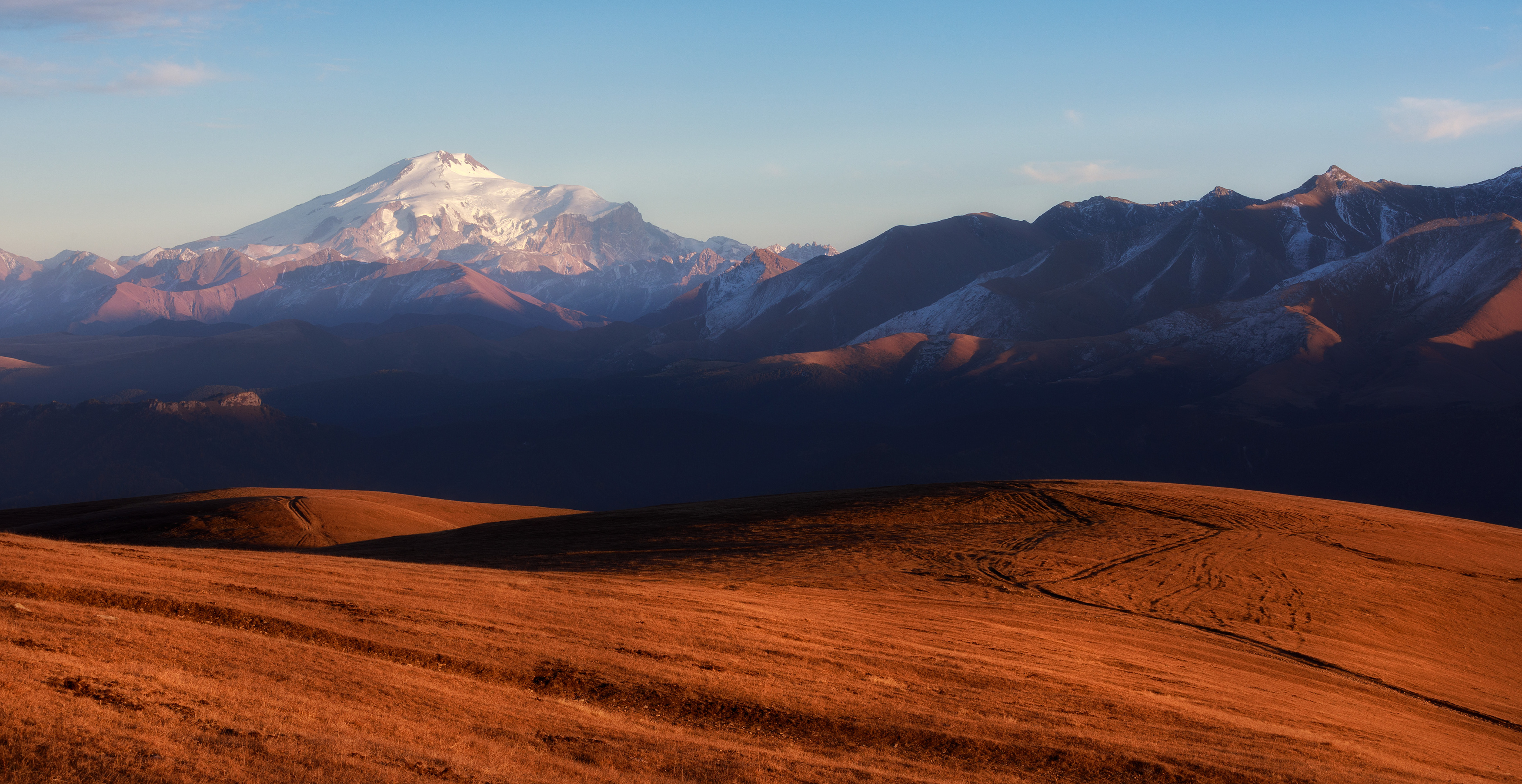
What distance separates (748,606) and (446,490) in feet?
558

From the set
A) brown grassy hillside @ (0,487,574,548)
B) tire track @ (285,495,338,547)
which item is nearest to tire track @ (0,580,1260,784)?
brown grassy hillside @ (0,487,574,548)

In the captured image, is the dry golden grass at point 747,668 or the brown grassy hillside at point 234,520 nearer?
the dry golden grass at point 747,668

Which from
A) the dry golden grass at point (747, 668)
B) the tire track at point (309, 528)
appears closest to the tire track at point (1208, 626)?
the dry golden grass at point (747, 668)

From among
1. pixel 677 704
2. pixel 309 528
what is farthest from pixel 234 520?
pixel 677 704

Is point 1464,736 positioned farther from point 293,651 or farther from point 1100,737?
point 293,651

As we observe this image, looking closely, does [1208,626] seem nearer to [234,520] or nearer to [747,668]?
[747,668]

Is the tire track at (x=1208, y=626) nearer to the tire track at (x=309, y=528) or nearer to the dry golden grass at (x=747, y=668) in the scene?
the dry golden grass at (x=747, y=668)

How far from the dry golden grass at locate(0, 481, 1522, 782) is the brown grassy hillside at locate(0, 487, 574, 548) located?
66.9 feet

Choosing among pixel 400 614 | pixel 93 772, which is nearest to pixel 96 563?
pixel 400 614

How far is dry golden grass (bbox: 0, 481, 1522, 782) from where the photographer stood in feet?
42.6

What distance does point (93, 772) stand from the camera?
34.9 feet

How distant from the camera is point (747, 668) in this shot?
1892 cm

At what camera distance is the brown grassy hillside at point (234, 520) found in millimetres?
52656

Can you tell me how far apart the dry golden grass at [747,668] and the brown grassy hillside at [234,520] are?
2040 cm
